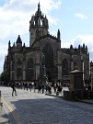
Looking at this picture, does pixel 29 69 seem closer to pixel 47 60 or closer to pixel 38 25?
pixel 47 60

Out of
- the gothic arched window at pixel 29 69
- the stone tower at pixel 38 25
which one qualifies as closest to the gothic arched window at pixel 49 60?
the gothic arched window at pixel 29 69

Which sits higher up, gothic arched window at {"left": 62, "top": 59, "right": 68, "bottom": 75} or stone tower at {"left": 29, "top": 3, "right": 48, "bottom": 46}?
stone tower at {"left": 29, "top": 3, "right": 48, "bottom": 46}

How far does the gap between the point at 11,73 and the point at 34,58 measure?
40.1 feet

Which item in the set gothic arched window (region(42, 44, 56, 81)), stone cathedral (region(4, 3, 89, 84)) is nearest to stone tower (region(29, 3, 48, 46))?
stone cathedral (region(4, 3, 89, 84))

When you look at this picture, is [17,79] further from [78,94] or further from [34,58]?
[78,94]

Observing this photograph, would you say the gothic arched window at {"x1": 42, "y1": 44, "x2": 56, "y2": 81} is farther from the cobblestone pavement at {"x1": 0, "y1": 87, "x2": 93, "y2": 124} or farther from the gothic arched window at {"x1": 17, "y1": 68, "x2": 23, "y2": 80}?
the cobblestone pavement at {"x1": 0, "y1": 87, "x2": 93, "y2": 124}

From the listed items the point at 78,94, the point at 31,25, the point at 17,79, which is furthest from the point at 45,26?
the point at 78,94

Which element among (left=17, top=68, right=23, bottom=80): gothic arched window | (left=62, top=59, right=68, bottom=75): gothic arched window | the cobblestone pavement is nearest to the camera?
A: the cobblestone pavement

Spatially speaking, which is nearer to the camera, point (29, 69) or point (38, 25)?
point (29, 69)

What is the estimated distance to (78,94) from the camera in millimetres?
39281

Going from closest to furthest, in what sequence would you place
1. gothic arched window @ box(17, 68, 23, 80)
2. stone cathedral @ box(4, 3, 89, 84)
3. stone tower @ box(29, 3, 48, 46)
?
stone cathedral @ box(4, 3, 89, 84) < gothic arched window @ box(17, 68, 23, 80) < stone tower @ box(29, 3, 48, 46)

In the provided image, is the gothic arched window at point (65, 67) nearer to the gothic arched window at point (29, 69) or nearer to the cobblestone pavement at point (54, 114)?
the gothic arched window at point (29, 69)

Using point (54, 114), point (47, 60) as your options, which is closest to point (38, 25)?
point (47, 60)

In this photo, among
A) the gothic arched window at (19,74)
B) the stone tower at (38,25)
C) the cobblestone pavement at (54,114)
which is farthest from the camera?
the stone tower at (38,25)
